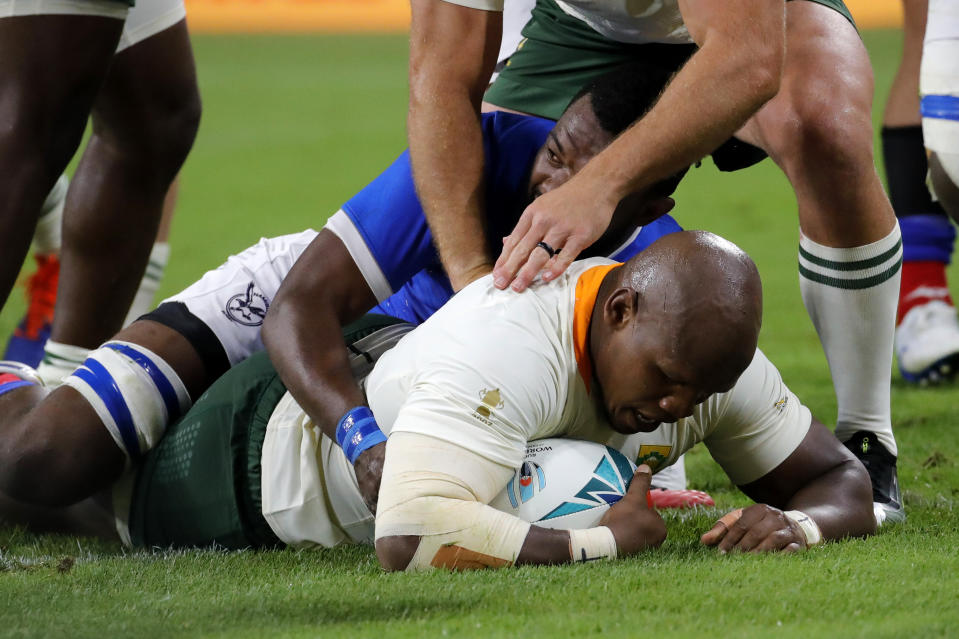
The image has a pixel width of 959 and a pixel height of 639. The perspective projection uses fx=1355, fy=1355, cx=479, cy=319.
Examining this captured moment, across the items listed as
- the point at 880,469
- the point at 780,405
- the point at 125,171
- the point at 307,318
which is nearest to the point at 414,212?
the point at 307,318

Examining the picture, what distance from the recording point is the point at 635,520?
7.11ft

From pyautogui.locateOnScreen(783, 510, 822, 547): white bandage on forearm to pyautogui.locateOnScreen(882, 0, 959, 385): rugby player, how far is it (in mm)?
2208

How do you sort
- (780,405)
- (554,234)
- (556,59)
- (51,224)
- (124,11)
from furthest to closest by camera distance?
(51,224) → (556,59) → (124,11) → (780,405) → (554,234)

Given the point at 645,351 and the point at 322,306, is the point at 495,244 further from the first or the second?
the point at 645,351

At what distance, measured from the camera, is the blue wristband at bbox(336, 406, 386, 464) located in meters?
2.23

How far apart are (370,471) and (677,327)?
0.55 m

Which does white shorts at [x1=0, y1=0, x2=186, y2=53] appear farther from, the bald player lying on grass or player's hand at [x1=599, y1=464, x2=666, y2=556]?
player's hand at [x1=599, y1=464, x2=666, y2=556]

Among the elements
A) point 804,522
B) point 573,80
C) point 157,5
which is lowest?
point 804,522

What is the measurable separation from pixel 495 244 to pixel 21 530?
1119 mm

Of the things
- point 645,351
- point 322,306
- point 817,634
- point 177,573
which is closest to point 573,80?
point 322,306

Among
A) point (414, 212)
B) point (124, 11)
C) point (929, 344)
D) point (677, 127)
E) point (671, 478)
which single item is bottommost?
point (929, 344)

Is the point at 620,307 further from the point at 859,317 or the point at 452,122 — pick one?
the point at 859,317

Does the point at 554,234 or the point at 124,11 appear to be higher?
the point at 124,11

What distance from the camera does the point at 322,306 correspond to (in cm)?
251
